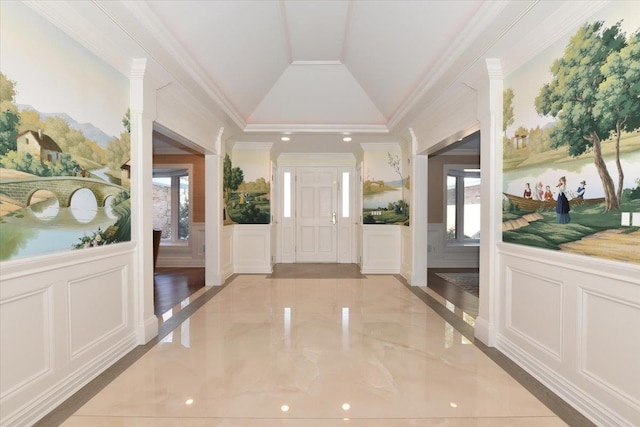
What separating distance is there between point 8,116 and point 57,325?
1.30 meters

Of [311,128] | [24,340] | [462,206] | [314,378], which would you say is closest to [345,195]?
[311,128]

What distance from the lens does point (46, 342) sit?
2.16 m

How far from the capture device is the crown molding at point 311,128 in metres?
5.61

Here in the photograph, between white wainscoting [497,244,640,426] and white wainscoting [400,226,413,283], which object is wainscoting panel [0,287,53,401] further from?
white wainscoting [400,226,413,283]

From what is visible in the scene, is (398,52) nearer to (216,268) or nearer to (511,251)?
(511,251)

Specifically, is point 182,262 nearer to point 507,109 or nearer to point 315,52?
point 315,52

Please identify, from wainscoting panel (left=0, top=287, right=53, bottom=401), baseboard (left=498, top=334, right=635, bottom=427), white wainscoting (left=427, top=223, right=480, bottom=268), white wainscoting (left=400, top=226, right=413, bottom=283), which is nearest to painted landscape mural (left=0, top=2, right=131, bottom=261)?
wainscoting panel (left=0, top=287, right=53, bottom=401)

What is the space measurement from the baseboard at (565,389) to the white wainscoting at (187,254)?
20.6ft

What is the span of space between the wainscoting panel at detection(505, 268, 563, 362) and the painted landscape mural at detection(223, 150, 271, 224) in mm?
4784

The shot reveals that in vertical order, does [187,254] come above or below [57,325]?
below

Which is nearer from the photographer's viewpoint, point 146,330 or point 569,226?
point 569,226

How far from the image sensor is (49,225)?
2.17 meters

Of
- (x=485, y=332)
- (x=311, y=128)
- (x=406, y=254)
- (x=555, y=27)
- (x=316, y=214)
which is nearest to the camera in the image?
(x=555, y=27)

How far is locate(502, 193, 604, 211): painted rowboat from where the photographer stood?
2165mm
